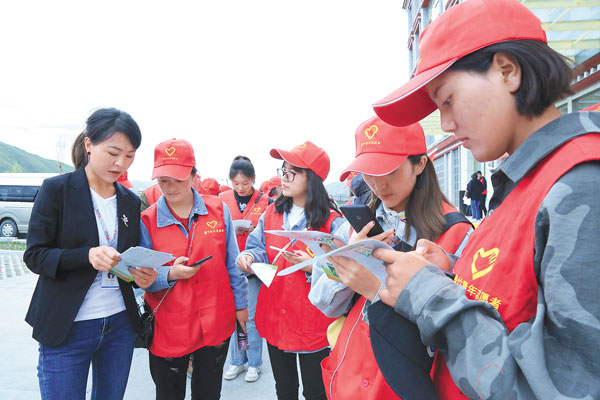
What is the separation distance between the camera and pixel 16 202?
14.5m

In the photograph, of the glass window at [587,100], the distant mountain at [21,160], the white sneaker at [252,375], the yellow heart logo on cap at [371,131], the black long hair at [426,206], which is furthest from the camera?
the distant mountain at [21,160]

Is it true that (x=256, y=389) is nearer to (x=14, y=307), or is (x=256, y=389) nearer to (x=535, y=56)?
(x=535, y=56)

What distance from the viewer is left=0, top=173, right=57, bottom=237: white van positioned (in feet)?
47.0

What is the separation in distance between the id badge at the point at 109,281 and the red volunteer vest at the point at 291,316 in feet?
3.29

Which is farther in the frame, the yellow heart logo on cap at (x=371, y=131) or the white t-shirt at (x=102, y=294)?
the white t-shirt at (x=102, y=294)

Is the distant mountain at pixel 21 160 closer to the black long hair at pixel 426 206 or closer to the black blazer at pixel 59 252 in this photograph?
the black blazer at pixel 59 252

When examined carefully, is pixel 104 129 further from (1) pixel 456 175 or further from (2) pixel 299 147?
(1) pixel 456 175

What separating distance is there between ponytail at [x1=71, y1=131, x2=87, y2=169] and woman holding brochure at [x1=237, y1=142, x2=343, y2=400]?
1.12 metres

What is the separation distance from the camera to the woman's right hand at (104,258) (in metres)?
1.71

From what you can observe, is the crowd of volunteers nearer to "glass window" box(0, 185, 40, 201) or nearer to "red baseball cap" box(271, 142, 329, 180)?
"red baseball cap" box(271, 142, 329, 180)

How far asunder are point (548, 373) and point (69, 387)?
81.0 inches

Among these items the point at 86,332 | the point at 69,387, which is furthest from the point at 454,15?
the point at 69,387

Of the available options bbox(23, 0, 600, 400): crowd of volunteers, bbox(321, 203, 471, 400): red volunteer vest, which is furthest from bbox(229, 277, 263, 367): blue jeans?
bbox(321, 203, 471, 400): red volunteer vest

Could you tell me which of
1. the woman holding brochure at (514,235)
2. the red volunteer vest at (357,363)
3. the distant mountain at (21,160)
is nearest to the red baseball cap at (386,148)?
the red volunteer vest at (357,363)
